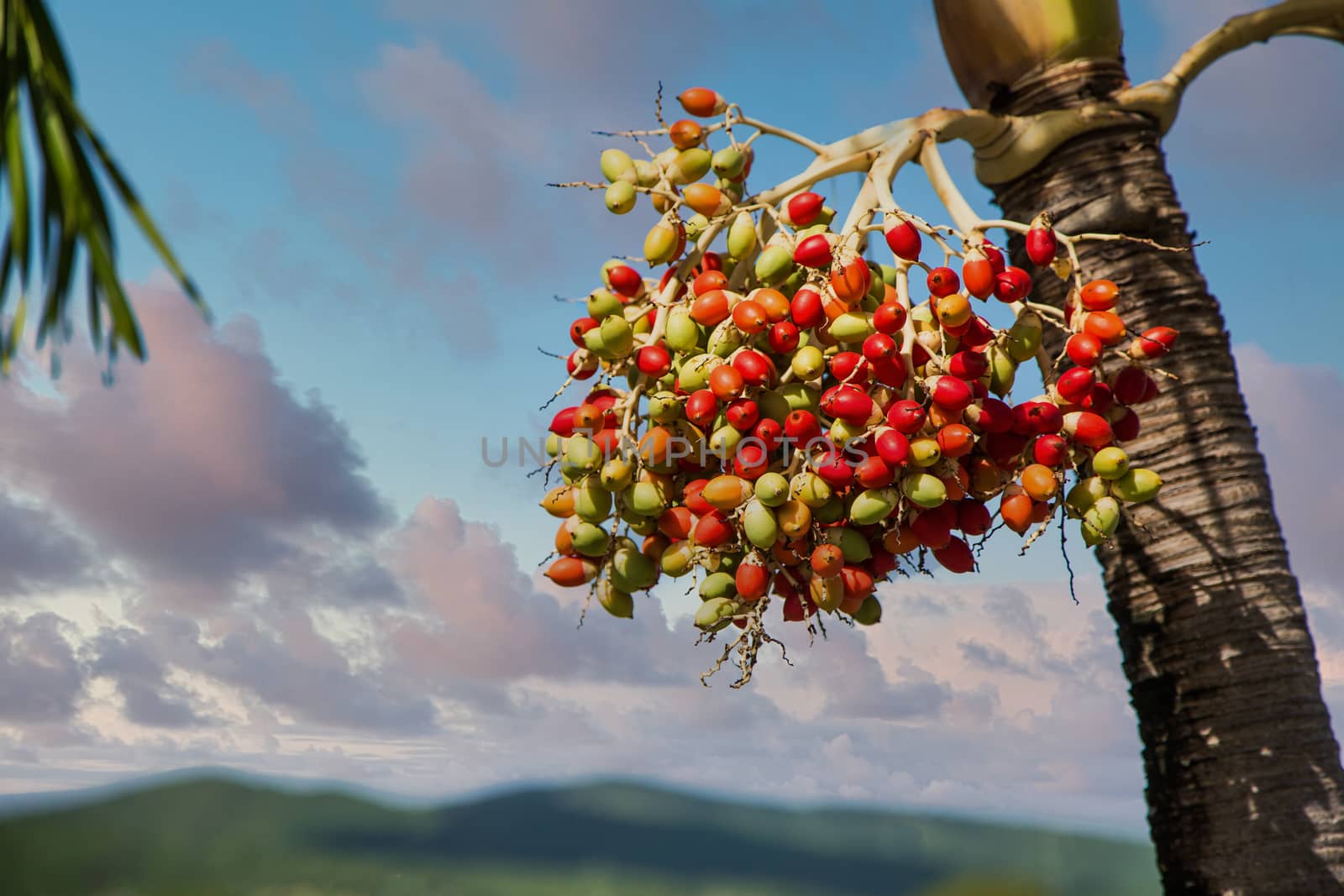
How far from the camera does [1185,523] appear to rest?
2.65 metres

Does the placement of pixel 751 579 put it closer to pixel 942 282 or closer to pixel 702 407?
pixel 702 407

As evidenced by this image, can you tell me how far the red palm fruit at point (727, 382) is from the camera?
6.36ft

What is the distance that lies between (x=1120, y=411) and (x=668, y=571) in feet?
2.94

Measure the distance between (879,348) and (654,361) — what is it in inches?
15.3

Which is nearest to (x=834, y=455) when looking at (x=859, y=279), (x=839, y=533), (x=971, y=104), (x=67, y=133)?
(x=839, y=533)

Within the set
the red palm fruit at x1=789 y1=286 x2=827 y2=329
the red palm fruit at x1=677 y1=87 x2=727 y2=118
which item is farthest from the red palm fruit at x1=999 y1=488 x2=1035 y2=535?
the red palm fruit at x1=677 y1=87 x2=727 y2=118

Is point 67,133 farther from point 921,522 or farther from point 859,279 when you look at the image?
point 921,522

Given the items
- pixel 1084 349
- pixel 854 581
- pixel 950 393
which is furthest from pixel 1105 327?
pixel 854 581

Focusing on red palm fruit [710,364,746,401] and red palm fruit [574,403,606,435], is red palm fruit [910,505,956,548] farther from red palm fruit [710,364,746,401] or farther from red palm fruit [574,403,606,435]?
red palm fruit [574,403,606,435]

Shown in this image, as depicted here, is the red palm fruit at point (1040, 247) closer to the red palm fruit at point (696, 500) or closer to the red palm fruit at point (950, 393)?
the red palm fruit at point (950, 393)

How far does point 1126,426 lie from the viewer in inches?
87.7

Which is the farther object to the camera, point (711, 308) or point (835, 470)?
point (711, 308)

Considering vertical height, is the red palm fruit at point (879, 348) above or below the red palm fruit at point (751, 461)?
above

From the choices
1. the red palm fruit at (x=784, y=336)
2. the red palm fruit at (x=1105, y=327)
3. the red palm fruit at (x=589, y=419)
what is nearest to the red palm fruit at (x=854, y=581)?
the red palm fruit at (x=784, y=336)
